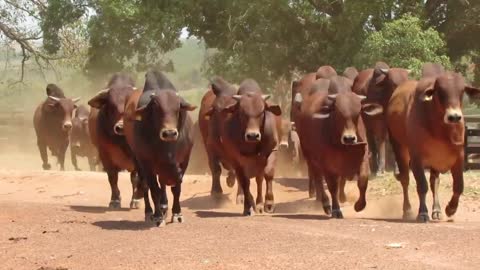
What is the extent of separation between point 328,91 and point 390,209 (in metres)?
2.30

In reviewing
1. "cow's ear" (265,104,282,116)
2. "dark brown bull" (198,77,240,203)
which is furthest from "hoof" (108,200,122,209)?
"cow's ear" (265,104,282,116)

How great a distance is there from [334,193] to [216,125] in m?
2.93

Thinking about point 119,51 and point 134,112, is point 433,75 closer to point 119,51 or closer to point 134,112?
point 134,112

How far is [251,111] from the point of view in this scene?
12.6m

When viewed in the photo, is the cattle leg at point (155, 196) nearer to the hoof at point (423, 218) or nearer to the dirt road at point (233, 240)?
the dirt road at point (233, 240)

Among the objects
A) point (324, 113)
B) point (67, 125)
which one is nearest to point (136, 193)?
point (324, 113)

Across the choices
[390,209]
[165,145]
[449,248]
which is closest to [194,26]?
[390,209]

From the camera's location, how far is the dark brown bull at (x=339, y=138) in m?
12.0

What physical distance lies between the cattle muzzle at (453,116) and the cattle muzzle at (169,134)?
3284 mm

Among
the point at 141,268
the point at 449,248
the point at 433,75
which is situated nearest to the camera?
the point at 141,268

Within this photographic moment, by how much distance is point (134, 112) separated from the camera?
463 inches

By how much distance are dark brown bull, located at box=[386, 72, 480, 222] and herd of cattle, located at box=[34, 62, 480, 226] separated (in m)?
0.01

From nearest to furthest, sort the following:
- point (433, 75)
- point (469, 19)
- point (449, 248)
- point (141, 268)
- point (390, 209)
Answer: point (141, 268) → point (449, 248) → point (433, 75) → point (390, 209) → point (469, 19)

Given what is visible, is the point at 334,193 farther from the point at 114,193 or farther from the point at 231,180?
the point at 231,180
